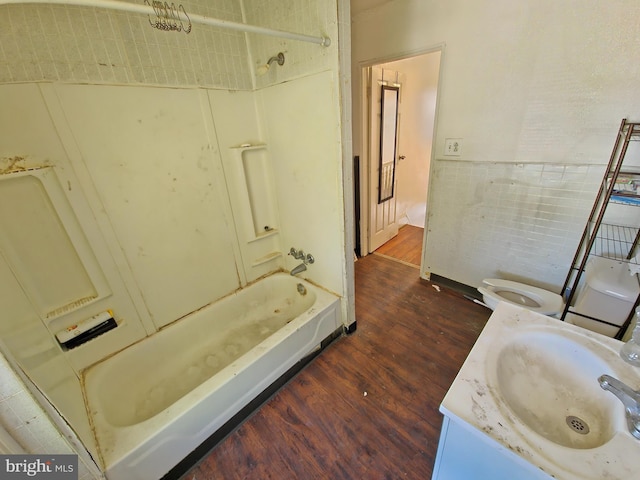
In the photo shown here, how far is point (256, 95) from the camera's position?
182cm

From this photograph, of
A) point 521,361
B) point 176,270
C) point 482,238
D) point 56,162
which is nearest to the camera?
point 521,361

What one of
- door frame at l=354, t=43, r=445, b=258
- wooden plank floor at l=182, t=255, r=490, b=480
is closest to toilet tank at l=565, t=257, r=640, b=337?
wooden plank floor at l=182, t=255, r=490, b=480

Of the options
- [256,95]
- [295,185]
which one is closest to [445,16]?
[256,95]

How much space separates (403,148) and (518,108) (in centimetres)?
178

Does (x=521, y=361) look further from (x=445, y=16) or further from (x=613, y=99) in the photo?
(x=445, y=16)

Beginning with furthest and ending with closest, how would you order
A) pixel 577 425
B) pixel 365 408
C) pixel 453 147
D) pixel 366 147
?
pixel 366 147
pixel 453 147
pixel 365 408
pixel 577 425

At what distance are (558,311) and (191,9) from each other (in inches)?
113

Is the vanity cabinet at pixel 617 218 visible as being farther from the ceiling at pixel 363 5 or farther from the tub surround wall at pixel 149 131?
the ceiling at pixel 363 5

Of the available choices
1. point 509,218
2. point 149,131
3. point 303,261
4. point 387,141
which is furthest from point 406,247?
point 149,131

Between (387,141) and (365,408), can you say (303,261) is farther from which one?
(387,141)

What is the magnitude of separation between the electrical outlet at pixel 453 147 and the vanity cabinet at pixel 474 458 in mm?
1873

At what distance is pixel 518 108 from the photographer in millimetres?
1653

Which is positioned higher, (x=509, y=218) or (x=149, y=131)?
(x=149, y=131)

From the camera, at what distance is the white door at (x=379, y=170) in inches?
99.8
